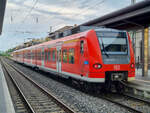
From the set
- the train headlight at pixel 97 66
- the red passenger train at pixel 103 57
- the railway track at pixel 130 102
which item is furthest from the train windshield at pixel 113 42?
the railway track at pixel 130 102

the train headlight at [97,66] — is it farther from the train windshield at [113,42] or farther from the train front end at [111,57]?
the train windshield at [113,42]

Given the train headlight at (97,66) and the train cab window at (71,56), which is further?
the train cab window at (71,56)

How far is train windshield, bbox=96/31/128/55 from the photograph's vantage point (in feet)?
28.9

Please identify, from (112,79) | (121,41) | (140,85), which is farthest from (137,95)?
(121,41)

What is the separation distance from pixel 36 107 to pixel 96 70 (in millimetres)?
2779

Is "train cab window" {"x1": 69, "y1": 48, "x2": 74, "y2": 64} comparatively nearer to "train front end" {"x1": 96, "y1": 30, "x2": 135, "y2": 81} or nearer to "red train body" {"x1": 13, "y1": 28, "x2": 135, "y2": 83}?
"red train body" {"x1": 13, "y1": 28, "x2": 135, "y2": 83}

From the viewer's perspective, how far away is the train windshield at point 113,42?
8797mm

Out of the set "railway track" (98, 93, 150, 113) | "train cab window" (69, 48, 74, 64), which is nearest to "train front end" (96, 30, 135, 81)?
"railway track" (98, 93, 150, 113)

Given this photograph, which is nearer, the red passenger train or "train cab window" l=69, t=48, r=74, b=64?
the red passenger train

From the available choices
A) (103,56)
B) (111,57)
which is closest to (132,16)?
(111,57)

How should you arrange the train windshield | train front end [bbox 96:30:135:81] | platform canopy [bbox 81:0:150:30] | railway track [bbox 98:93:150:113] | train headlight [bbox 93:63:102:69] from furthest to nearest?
platform canopy [bbox 81:0:150:30], the train windshield, train front end [bbox 96:30:135:81], train headlight [bbox 93:63:102:69], railway track [bbox 98:93:150:113]

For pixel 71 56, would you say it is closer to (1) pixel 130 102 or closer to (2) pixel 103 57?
(2) pixel 103 57

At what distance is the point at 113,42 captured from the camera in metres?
8.98

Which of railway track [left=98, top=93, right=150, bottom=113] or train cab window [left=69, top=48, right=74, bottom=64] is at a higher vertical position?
train cab window [left=69, top=48, right=74, bottom=64]
